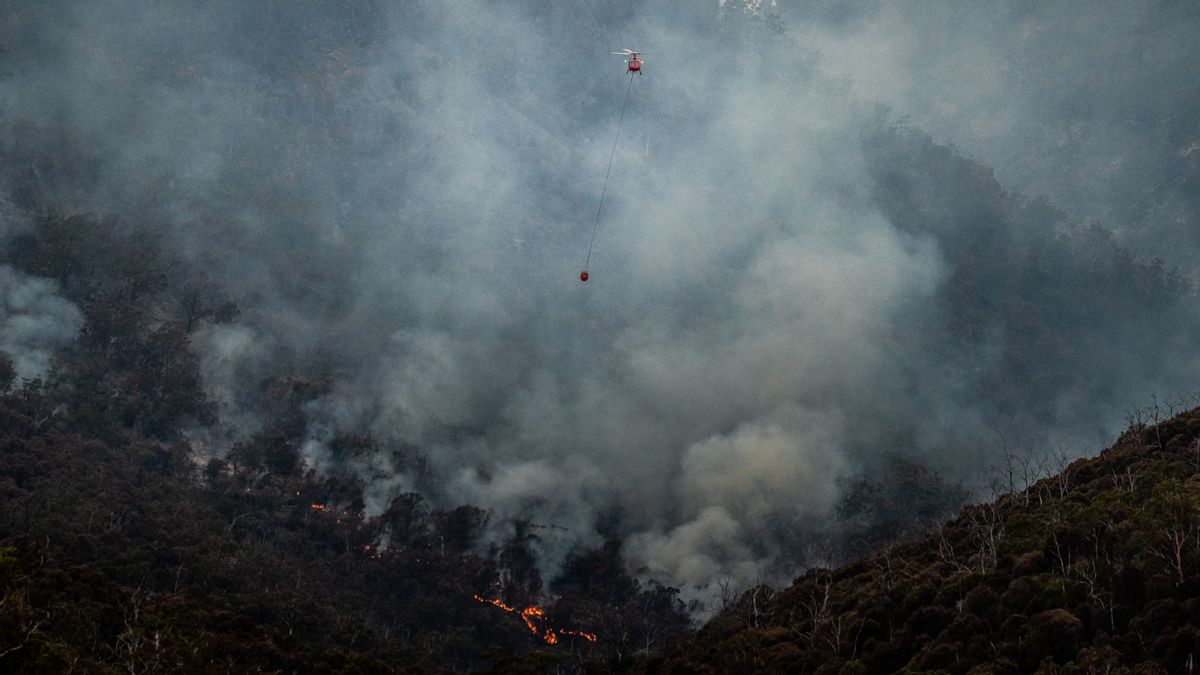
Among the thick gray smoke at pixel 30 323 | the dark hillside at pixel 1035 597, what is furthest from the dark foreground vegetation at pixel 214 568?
the dark hillside at pixel 1035 597

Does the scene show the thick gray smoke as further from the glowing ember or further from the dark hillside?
the dark hillside

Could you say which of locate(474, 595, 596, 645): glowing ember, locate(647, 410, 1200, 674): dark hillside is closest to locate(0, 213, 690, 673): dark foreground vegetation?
locate(474, 595, 596, 645): glowing ember

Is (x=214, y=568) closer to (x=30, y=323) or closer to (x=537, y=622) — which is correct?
(x=537, y=622)

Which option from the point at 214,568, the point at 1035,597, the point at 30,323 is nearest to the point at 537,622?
the point at 214,568

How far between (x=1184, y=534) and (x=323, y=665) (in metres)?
62.1

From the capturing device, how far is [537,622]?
596 ft

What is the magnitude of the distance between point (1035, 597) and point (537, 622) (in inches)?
5344

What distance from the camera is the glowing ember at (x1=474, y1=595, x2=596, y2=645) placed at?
174 metres

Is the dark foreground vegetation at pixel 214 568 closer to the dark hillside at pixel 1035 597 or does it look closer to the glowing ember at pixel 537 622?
the glowing ember at pixel 537 622

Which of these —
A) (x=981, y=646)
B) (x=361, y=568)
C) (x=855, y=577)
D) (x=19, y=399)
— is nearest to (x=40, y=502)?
(x=19, y=399)

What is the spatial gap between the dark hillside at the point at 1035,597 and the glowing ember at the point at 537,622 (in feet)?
292

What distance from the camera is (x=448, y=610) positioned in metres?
164

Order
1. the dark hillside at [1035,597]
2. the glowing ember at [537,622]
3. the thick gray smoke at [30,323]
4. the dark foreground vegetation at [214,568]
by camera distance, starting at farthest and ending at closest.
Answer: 1. the thick gray smoke at [30,323]
2. the glowing ember at [537,622]
3. the dark foreground vegetation at [214,568]
4. the dark hillside at [1035,597]

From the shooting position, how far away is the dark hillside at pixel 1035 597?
5134cm
